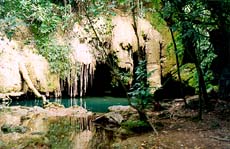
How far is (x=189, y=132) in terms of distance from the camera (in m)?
6.92

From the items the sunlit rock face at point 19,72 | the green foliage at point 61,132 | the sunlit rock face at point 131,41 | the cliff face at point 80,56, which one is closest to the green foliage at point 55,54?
the cliff face at point 80,56

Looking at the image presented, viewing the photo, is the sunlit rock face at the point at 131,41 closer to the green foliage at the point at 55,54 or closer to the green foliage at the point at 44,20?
the green foliage at the point at 55,54

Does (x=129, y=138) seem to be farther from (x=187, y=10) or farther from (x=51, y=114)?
(x=51, y=114)

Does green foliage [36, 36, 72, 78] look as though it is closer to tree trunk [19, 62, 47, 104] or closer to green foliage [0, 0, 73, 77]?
green foliage [0, 0, 73, 77]

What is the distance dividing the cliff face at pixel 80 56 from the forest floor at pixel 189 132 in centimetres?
742

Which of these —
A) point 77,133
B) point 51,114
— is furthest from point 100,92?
point 77,133

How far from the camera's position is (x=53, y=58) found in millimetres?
14711

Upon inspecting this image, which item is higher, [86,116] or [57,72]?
[57,72]

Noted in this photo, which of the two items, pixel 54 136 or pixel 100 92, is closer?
pixel 54 136

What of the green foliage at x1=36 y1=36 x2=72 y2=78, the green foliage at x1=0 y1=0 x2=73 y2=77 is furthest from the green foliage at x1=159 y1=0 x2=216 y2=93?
the green foliage at x1=36 y1=36 x2=72 y2=78

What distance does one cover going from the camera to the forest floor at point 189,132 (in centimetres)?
606

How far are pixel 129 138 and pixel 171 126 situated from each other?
3.80 ft

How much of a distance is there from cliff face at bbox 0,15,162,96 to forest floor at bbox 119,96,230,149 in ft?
24.3

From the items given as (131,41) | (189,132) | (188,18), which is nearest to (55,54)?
(131,41)
